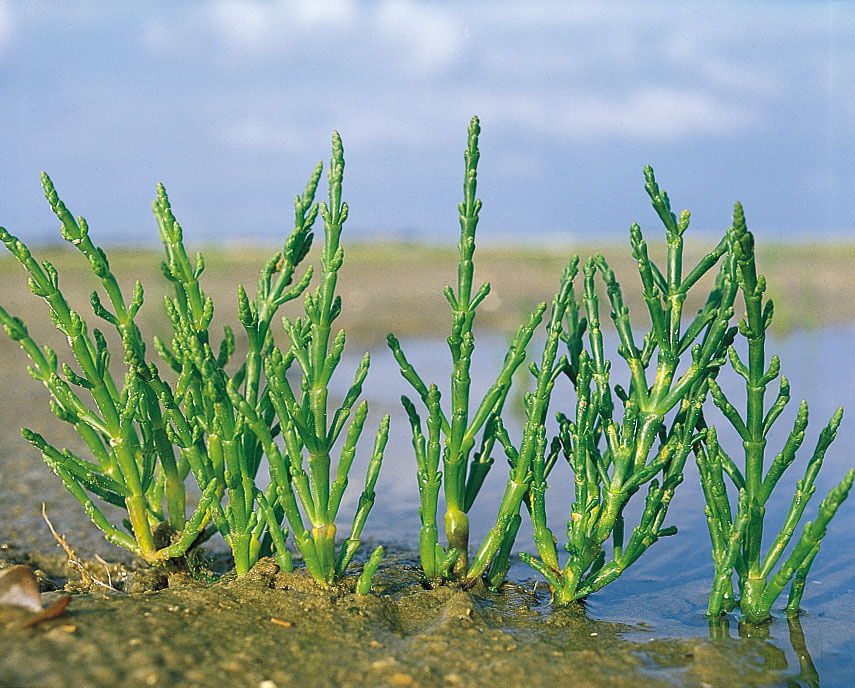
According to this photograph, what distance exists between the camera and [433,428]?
115 inches

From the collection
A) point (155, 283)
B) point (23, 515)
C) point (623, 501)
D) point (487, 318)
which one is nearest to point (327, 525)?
point (623, 501)

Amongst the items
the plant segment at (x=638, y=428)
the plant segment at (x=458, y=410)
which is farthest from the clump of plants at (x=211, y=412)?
the plant segment at (x=638, y=428)

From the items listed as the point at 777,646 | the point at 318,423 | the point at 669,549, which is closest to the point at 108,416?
the point at 318,423

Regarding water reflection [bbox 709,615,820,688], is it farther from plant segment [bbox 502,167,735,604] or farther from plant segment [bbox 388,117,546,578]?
plant segment [bbox 388,117,546,578]

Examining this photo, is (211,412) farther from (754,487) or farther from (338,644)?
(754,487)

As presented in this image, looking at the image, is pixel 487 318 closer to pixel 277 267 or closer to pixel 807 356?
pixel 807 356

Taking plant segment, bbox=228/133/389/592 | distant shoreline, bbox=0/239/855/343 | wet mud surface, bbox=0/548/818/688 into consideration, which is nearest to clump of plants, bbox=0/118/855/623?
plant segment, bbox=228/133/389/592

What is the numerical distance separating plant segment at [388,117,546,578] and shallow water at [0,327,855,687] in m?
0.41

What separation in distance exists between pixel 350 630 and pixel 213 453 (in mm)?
806

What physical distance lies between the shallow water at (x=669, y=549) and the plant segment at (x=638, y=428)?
0.72 feet

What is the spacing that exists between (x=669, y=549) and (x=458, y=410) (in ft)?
5.33

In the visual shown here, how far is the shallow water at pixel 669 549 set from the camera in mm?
2604

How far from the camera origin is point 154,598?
267 cm

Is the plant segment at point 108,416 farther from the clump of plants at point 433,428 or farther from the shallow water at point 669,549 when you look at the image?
the shallow water at point 669,549
